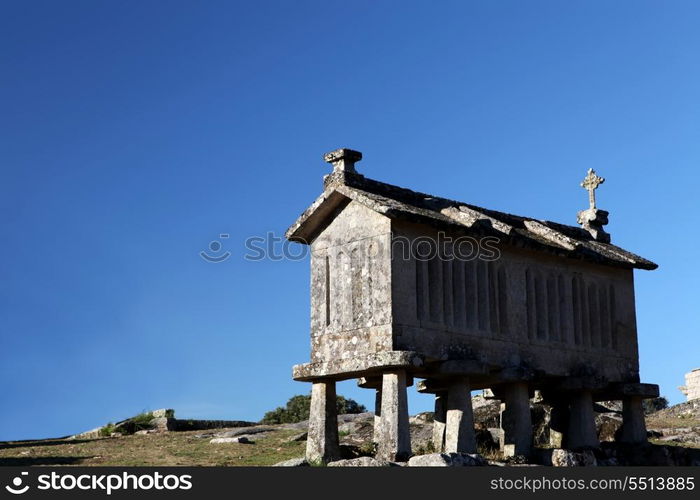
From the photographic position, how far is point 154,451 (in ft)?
88.0

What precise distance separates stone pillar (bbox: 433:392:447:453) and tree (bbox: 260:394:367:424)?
1745cm

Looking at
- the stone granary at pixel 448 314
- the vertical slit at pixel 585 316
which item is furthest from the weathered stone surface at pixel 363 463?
the vertical slit at pixel 585 316

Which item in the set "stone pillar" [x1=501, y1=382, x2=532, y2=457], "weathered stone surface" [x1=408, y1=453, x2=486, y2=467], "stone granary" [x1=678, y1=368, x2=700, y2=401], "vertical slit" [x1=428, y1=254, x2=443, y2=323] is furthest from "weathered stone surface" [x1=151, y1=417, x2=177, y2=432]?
"stone granary" [x1=678, y1=368, x2=700, y2=401]

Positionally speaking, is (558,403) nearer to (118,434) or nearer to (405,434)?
(405,434)

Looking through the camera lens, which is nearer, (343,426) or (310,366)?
(310,366)

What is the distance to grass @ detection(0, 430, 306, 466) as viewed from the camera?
2500cm

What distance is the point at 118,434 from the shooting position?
32094 mm

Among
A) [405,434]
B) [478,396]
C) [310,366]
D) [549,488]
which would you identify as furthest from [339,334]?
[478,396]

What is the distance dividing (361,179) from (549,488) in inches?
286

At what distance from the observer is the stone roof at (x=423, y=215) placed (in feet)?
77.2

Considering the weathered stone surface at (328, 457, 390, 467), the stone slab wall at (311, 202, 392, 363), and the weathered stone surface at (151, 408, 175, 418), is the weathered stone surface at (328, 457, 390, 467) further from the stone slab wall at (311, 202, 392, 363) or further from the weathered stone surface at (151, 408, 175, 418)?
the weathered stone surface at (151, 408, 175, 418)

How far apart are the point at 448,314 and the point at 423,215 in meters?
1.91

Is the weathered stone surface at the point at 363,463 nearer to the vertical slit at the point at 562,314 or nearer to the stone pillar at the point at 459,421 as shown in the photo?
the stone pillar at the point at 459,421
